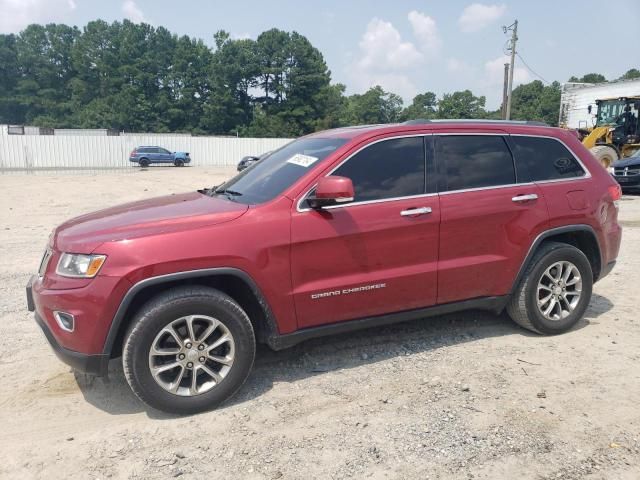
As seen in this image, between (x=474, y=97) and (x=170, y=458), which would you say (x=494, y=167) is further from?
(x=474, y=97)

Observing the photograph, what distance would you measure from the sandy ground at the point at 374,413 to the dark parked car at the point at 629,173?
12.3 metres

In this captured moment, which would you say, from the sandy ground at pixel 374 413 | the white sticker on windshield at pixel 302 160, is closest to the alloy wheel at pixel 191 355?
the sandy ground at pixel 374 413

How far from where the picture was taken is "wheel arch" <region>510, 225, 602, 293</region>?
427cm

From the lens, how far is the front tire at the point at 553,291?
4320mm

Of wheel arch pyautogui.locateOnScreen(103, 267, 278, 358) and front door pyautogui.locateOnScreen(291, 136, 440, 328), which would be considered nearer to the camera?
wheel arch pyautogui.locateOnScreen(103, 267, 278, 358)

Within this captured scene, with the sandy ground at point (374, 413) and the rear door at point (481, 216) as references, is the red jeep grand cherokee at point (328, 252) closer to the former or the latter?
the rear door at point (481, 216)

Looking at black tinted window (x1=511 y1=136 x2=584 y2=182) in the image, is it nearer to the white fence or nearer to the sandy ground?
the sandy ground

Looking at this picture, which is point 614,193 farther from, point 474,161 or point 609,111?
point 609,111

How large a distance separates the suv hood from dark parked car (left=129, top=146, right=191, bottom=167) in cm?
3493

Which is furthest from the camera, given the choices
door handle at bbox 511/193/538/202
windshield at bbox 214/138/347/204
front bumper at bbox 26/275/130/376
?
door handle at bbox 511/193/538/202

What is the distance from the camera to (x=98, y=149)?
3744 centimetres

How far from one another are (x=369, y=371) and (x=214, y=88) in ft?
261

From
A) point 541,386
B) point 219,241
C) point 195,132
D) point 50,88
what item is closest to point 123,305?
point 219,241

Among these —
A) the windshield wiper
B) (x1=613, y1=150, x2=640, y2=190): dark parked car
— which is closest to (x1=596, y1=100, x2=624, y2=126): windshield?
(x1=613, y1=150, x2=640, y2=190): dark parked car
